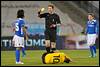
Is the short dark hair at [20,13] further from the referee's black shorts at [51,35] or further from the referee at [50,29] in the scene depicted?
the referee's black shorts at [51,35]

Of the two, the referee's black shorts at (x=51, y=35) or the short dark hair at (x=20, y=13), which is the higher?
the short dark hair at (x=20, y=13)

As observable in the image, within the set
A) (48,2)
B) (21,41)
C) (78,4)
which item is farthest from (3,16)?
(21,41)

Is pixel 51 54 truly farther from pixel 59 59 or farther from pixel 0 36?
pixel 0 36

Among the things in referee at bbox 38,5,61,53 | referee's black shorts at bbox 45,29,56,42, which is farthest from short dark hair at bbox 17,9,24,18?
referee's black shorts at bbox 45,29,56,42

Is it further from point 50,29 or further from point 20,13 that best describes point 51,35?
point 20,13

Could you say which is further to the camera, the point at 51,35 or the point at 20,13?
the point at 20,13

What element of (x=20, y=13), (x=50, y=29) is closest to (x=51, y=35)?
(x=50, y=29)

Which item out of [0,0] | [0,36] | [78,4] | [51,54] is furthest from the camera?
[78,4]

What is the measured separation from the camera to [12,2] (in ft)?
122

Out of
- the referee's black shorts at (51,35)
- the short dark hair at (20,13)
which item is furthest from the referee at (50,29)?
the short dark hair at (20,13)

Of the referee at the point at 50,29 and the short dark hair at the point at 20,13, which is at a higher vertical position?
the short dark hair at the point at 20,13

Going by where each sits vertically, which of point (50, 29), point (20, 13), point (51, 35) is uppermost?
point (20, 13)

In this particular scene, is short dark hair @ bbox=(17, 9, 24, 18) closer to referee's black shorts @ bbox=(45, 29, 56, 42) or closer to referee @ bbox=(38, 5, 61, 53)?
referee @ bbox=(38, 5, 61, 53)

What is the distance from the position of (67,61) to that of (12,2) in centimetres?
2009
